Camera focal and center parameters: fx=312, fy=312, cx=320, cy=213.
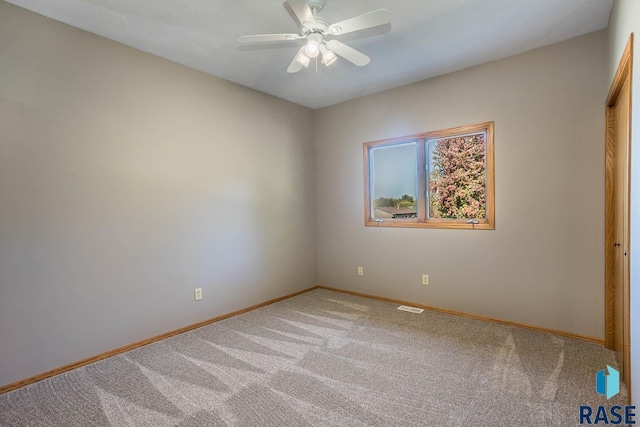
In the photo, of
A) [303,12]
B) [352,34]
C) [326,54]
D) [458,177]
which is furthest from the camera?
[458,177]

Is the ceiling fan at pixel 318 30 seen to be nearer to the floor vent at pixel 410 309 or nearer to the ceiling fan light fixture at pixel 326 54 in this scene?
the ceiling fan light fixture at pixel 326 54

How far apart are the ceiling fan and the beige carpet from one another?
228 centimetres

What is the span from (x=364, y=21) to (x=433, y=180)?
2.13 meters

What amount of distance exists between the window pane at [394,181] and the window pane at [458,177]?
221mm

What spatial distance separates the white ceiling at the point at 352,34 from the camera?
Answer: 219 centimetres

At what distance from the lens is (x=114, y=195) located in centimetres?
260

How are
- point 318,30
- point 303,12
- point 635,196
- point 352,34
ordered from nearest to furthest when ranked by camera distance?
1. point 635,196
2. point 303,12
3. point 318,30
4. point 352,34

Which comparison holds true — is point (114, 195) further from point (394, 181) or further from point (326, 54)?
point (394, 181)

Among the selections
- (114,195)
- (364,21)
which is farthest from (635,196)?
(114,195)

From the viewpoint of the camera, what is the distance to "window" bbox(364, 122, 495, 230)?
10.6 ft

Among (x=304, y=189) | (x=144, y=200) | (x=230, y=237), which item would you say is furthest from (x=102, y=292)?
(x=304, y=189)

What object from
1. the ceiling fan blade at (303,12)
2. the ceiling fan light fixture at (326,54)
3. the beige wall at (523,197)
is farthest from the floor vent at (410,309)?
the ceiling fan blade at (303,12)

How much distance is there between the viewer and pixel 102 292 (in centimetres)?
254

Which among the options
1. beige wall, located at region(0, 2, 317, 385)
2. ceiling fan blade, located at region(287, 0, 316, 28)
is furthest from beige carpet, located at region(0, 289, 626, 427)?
ceiling fan blade, located at region(287, 0, 316, 28)
